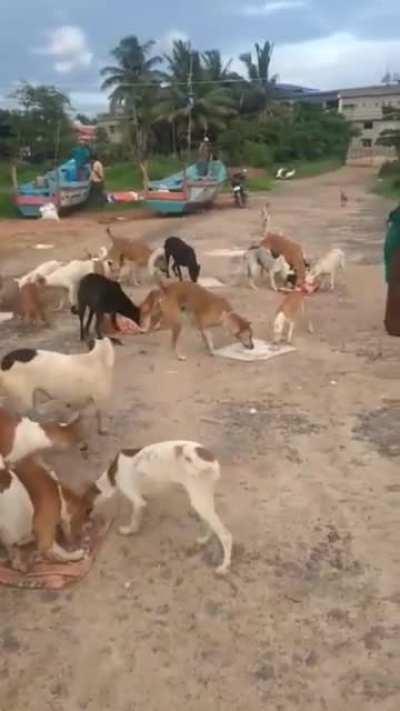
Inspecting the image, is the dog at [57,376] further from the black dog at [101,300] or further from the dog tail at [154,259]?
the dog tail at [154,259]

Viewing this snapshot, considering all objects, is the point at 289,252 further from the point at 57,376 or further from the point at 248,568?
the point at 248,568

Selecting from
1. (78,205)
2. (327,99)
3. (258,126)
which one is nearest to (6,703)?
(78,205)

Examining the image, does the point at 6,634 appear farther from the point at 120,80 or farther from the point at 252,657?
the point at 120,80

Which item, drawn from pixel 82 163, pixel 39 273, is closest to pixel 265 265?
pixel 39 273

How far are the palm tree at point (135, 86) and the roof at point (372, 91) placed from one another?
22569mm

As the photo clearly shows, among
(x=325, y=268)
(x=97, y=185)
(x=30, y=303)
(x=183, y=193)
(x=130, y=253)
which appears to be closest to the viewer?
(x=30, y=303)

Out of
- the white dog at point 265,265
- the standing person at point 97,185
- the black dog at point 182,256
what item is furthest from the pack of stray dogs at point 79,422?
the standing person at point 97,185

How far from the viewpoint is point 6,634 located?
423 centimetres

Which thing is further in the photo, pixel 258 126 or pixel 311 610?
pixel 258 126

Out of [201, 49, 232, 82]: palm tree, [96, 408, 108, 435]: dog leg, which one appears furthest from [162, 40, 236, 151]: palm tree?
[96, 408, 108, 435]: dog leg

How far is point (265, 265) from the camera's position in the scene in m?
12.4

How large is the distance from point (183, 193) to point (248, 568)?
18.8 meters

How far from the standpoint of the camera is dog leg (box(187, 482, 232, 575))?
470 centimetres

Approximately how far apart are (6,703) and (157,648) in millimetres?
763
